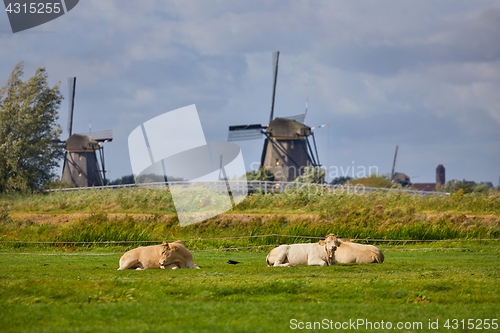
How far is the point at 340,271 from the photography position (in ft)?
53.3

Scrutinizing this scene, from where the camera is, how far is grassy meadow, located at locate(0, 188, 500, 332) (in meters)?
9.98

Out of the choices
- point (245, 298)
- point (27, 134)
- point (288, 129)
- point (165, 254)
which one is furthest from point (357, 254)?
point (288, 129)

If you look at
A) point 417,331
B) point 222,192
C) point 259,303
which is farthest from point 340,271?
point 222,192

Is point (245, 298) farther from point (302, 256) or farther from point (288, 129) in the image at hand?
point (288, 129)

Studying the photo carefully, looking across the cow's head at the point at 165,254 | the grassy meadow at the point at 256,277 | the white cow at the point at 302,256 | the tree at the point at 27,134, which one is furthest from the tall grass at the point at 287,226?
the tree at the point at 27,134

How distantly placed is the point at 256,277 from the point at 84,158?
65999 millimetres

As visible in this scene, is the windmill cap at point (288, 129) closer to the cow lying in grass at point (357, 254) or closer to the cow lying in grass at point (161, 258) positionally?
the cow lying in grass at point (357, 254)

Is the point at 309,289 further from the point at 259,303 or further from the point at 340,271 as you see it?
the point at 340,271

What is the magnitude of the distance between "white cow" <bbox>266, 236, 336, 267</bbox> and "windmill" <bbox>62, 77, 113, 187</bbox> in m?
61.7

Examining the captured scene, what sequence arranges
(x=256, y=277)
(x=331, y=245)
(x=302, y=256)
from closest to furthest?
(x=256, y=277)
(x=331, y=245)
(x=302, y=256)

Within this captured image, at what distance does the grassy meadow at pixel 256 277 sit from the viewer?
9984mm

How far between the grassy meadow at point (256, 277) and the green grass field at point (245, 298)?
0.02 metres

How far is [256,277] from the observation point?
14.6 m

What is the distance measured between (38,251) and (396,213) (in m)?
13.5
